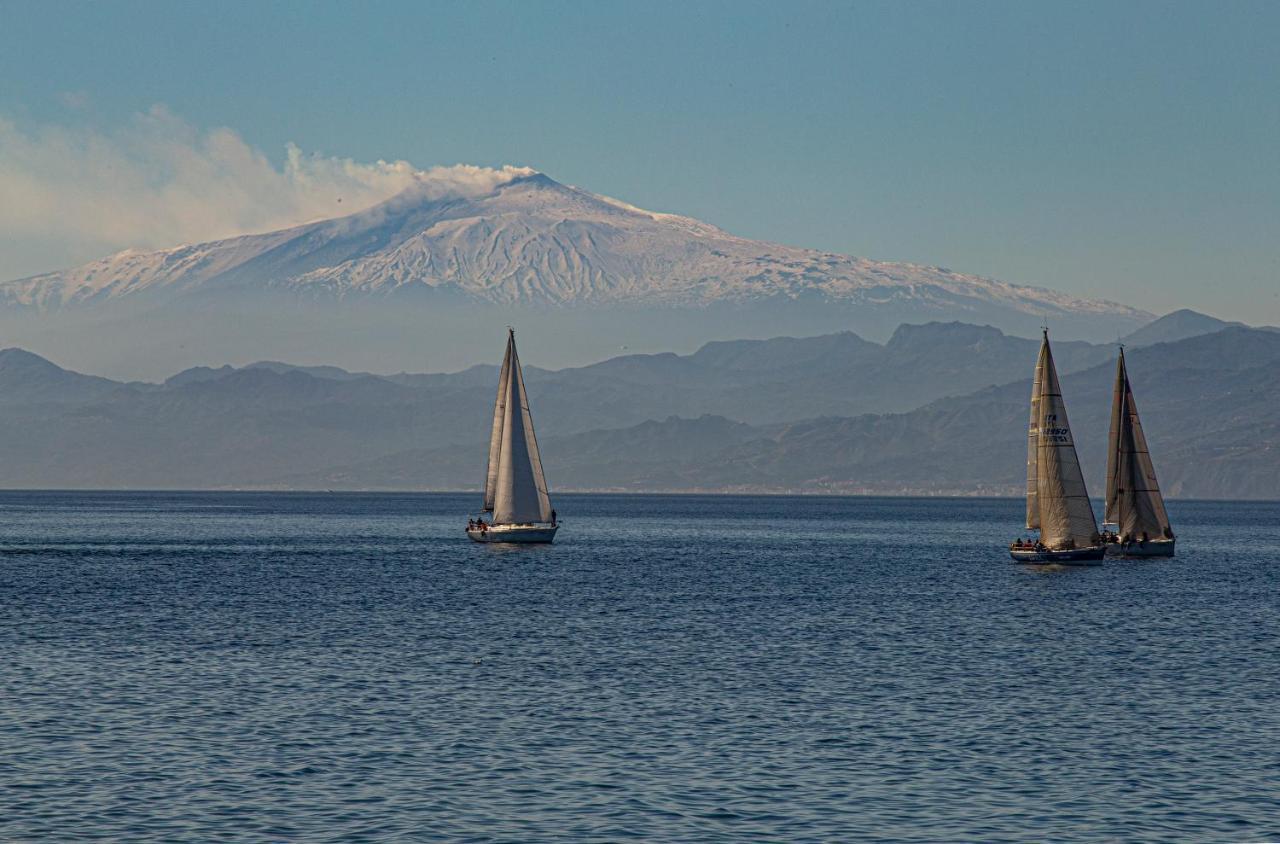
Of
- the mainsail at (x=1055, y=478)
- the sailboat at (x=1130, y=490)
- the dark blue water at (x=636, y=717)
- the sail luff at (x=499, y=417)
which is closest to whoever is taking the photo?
the dark blue water at (x=636, y=717)

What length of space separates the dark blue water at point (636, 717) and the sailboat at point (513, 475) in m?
35.9

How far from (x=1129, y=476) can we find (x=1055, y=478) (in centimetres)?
1653

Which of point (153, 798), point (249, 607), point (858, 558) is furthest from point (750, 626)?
point (858, 558)

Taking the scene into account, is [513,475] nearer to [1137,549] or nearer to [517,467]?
[517,467]

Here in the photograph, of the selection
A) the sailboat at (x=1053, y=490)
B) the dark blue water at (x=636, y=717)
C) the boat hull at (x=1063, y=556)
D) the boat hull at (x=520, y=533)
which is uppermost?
the sailboat at (x=1053, y=490)

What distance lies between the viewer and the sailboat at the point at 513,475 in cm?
13862

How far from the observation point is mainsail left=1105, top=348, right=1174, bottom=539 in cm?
13038

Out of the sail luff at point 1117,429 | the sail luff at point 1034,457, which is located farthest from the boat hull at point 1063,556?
the sail luff at point 1117,429

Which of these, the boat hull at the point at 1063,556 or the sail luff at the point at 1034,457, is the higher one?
the sail luff at the point at 1034,457

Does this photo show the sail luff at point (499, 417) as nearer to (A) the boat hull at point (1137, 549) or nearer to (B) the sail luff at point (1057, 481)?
(B) the sail luff at point (1057, 481)

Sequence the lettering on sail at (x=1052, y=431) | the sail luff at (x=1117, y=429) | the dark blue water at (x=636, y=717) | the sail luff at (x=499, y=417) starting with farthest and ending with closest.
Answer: the sail luff at (x=499, y=417)
the sail luff at (x=1117, y=429)
the lettering on sail at (x=1052, y=431)
the dark blue water at (x=636, y=717)

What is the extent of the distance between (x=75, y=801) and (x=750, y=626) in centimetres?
4663

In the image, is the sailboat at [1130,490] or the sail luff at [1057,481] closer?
the sail luff at [1057,481]

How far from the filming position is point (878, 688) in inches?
2299
